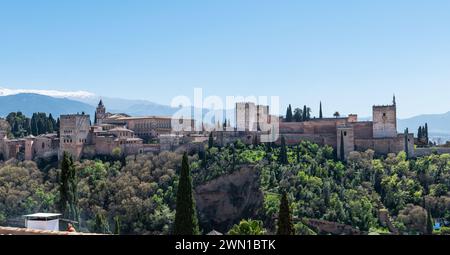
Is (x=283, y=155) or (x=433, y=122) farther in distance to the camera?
(x=433, y=122)

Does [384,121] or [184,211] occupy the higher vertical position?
[384,121]

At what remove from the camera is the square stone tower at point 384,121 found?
35.8 meters

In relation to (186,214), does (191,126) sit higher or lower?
higher

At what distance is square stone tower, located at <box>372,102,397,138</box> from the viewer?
117ft

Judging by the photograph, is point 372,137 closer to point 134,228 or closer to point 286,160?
point 286,160

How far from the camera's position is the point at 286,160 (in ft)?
111

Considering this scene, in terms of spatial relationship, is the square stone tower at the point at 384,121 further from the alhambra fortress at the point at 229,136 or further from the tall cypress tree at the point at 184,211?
the tall cypress tree at the point at 184,211

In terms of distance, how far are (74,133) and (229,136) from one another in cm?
988

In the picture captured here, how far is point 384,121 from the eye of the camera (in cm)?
3581

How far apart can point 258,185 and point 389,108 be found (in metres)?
10.4

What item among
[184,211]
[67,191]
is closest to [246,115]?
[67,191]

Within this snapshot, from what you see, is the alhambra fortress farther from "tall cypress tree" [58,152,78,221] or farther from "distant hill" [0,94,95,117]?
"distant hill" [0,94,95,117]

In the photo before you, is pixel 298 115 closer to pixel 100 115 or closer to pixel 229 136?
pixel 229 136
